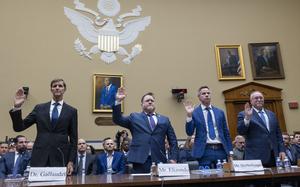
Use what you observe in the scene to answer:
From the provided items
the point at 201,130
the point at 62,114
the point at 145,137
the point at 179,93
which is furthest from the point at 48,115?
the point at 179,93

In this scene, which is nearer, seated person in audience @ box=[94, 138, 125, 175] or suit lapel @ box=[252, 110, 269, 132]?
suit lapel @ box=[252, 110, 269, 132]

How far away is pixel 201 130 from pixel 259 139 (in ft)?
2.11

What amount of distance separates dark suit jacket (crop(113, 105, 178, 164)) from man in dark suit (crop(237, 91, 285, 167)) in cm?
82

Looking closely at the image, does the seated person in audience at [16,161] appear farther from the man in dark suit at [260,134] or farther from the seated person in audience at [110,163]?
the man in dark suit at [260,134]

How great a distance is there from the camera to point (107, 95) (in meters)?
8.09

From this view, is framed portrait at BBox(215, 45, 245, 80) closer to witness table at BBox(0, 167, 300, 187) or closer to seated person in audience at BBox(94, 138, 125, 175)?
seated person in audience at BBox(94, 138, 125, 175)

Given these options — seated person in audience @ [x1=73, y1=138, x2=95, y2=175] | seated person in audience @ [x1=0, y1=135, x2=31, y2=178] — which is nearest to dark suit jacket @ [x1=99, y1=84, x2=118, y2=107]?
seated person in audience @ [x1=73, y1=138, x2=95, y2=175]

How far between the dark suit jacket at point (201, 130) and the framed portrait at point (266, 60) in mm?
5759

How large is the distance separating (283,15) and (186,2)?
2.98 metres

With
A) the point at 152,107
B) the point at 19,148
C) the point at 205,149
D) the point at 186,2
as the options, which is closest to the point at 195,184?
the point at 205,149

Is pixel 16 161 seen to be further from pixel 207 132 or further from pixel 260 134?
pixel 260 134

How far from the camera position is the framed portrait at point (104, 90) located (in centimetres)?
796

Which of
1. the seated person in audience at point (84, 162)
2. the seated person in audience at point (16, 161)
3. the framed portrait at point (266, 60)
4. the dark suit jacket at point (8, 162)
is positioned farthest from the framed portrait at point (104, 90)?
the framed portrait at point (266, 60)

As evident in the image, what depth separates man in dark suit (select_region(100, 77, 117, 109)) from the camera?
7.99 metres
